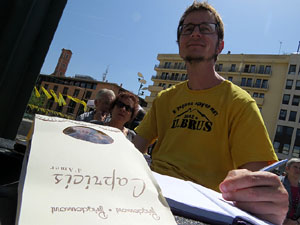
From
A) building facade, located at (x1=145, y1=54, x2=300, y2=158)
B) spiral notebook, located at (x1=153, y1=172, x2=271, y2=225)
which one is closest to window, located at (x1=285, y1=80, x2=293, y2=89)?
building facade, located at (x1=145, y1=54, x2=300, y2=158)

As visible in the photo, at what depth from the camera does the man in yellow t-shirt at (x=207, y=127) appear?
0.85 m

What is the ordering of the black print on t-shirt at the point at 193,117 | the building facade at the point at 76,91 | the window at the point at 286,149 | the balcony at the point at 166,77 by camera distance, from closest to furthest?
the black print on t-shirt at the point at 193,117 → the window at the point at 286,149 → the balcony at the point at 166,77 → the building facade at the point at 76,91

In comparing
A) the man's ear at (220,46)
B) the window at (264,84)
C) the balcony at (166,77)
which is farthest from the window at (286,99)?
the man's ear at (220,46)

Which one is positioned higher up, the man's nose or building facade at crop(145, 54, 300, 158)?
building facade at crop(145, 54, 300, 158)

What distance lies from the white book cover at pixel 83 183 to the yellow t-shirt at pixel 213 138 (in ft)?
1.76

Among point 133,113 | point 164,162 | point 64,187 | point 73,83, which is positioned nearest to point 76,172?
point 64,187

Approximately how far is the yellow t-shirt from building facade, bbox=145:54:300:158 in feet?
90.1

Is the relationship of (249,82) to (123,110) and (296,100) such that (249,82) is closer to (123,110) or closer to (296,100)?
(296,100)

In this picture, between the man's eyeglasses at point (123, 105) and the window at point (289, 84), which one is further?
the window at point (289, 84)

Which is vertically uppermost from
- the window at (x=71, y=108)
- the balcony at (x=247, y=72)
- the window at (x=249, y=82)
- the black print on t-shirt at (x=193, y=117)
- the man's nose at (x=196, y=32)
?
the balcony at (x=247, y=72)

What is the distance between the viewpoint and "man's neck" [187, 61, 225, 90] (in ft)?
3.90

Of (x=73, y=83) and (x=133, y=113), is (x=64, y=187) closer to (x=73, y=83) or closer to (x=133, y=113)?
(x=133, y=113)

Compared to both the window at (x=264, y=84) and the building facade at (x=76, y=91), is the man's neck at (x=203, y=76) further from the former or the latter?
the building facade at (x=76, y=91)

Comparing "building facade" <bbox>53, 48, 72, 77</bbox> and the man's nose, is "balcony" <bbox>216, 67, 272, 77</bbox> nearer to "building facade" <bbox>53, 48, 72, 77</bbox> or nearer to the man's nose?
the man's nose
